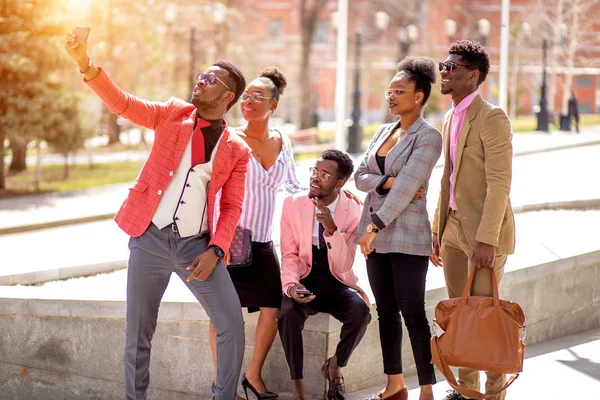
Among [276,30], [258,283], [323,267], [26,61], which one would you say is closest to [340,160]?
[323,267]

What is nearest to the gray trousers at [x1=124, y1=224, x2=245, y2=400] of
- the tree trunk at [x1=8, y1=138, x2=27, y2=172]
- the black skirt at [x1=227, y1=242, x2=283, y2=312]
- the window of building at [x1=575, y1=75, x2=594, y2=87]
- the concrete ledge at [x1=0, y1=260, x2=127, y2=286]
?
the black skirt at [x1=227, y1=242, x2=283, y2=312]

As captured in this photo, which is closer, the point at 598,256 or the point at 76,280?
Answer: the point at 598,256

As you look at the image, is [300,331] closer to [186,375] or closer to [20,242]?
[186,375]

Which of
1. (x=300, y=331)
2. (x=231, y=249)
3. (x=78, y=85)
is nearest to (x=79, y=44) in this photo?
(x=231, y=249)

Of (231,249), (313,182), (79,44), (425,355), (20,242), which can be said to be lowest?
(20,242)

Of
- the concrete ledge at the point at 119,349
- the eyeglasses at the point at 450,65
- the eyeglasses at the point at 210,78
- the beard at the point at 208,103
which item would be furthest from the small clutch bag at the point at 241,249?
the eyeglasses at the point at 450,65

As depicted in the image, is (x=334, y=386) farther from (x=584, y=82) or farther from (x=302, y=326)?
(x=584, y=82)

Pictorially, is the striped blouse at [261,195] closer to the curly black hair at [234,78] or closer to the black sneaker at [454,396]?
the curly black hair at [234,78]

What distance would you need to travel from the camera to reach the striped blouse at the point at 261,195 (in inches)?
236

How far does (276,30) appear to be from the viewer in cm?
6875

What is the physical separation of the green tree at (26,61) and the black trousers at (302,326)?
52.9ft

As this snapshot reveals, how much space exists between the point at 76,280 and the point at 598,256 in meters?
4.37

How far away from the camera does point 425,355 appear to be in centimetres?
557

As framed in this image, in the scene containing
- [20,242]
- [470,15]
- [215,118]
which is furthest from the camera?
[470,15]
